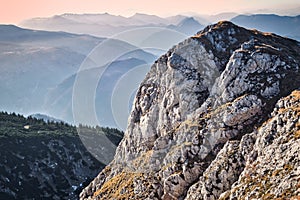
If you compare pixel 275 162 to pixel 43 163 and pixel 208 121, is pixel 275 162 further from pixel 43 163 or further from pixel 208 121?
pixel 43 163

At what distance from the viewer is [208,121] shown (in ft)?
209

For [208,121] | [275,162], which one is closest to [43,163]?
[208,121]

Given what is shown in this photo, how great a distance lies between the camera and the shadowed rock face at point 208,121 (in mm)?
53250

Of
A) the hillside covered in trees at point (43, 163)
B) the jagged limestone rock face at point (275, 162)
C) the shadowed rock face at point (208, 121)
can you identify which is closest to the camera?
the jagged limestone rock face at point (275, 162)

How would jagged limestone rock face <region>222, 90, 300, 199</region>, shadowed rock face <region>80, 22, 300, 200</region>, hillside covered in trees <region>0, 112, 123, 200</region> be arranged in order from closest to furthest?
jagged limestone rock face <region>222, 90, 300, 199</region> → shadowed rock face <region>80, 22, 300, 200</region> → hillside covered in trees <region>0, 112, 123, 200</region>

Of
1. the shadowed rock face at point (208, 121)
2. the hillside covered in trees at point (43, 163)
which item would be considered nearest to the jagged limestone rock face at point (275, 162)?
the shadowed rock face at point (208, 121)

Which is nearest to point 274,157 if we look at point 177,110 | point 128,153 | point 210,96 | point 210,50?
point 210,96

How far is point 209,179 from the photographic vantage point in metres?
54.5

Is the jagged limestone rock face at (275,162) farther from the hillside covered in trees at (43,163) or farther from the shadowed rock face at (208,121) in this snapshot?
the hillside covered in trees at (43,163)

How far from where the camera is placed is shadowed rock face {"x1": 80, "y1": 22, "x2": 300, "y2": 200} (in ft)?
175

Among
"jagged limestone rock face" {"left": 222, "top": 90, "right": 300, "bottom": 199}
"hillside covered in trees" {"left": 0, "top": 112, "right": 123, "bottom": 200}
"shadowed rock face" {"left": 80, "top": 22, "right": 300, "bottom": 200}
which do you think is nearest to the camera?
"jagged limestone rock face" {"left": 222, "top": 90, "right": 300, "bottom": 199}

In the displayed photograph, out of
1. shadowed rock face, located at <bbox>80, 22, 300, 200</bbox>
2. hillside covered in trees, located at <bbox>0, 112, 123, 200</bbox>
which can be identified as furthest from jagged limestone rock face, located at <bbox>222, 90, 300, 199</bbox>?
hillside covered in trees, located at <bbox>0, 112, 123, 200</bbox>

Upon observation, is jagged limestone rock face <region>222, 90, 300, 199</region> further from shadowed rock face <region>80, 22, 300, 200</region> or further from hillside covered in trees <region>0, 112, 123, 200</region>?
hillside covered in trees <region>0, 112, 123, 200</region>

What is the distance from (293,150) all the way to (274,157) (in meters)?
2.56
